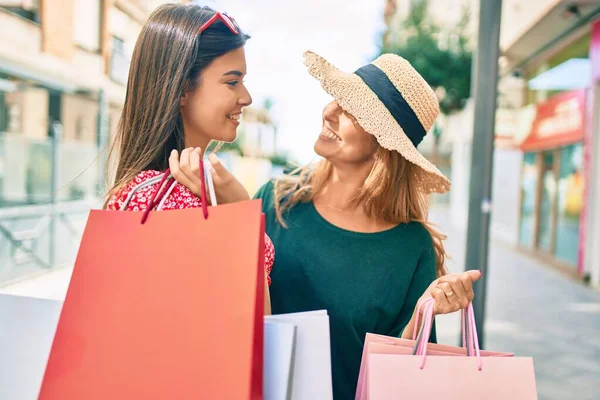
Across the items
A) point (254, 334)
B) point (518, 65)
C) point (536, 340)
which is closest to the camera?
point (254, 334)

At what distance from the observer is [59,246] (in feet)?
18.9

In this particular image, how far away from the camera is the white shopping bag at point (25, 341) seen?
117 centimetres

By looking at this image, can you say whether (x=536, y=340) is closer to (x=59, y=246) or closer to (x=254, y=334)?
(x=59, y=246)

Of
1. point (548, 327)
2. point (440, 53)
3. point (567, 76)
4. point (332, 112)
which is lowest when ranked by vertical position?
point (548, 327)

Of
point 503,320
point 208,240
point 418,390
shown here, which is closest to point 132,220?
point 208,240

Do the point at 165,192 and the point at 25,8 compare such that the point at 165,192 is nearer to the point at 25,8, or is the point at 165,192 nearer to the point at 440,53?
the point at 25,8

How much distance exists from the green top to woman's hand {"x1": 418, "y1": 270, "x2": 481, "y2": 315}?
368 millimetres

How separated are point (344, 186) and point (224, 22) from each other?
69cm

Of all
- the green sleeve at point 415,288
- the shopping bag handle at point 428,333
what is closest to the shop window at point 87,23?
the green sleeve at point 415,288

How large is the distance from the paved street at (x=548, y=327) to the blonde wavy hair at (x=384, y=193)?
1.84 meters

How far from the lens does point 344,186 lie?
1.86 m

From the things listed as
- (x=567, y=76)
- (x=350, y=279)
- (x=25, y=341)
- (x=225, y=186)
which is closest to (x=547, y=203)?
(x=567, y=76)

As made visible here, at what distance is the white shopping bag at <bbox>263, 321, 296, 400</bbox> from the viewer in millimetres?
1062

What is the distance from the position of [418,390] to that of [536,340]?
6108 mm
